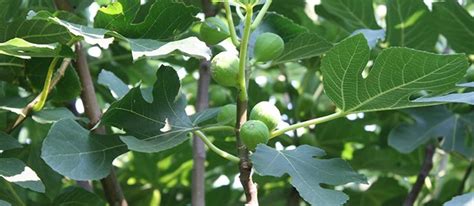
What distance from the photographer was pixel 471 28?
4.81 ft

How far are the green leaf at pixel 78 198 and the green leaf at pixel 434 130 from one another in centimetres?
59

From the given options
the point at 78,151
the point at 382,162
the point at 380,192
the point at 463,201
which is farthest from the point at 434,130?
the point at 78,151

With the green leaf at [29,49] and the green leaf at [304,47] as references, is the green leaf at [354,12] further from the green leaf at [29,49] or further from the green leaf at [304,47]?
the green leaf at [29,49]

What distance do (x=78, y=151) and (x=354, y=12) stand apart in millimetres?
688

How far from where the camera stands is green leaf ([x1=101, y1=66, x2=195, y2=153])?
108 cm

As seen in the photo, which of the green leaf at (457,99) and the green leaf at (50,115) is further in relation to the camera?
the green leaf at (50,115)

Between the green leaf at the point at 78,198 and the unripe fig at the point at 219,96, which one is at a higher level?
the green leaf at the point at 78,198

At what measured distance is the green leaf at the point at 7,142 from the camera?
1126 millimetres

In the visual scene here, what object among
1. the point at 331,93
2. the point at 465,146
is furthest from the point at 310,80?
the point at 331,93

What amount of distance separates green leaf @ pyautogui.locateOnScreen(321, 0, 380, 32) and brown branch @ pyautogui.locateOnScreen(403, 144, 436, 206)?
30cm

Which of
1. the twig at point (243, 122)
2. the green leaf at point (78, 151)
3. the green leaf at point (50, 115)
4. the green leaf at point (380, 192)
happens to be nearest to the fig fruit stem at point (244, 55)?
the twig at point (243, 122)

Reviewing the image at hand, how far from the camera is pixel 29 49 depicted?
3.23 ft

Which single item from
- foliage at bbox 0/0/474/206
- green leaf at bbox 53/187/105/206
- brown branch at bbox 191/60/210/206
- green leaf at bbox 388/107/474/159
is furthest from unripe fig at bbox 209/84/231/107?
green leaf at bbox 53/187/105/206

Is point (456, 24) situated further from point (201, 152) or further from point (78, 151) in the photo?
point (78, 151)
